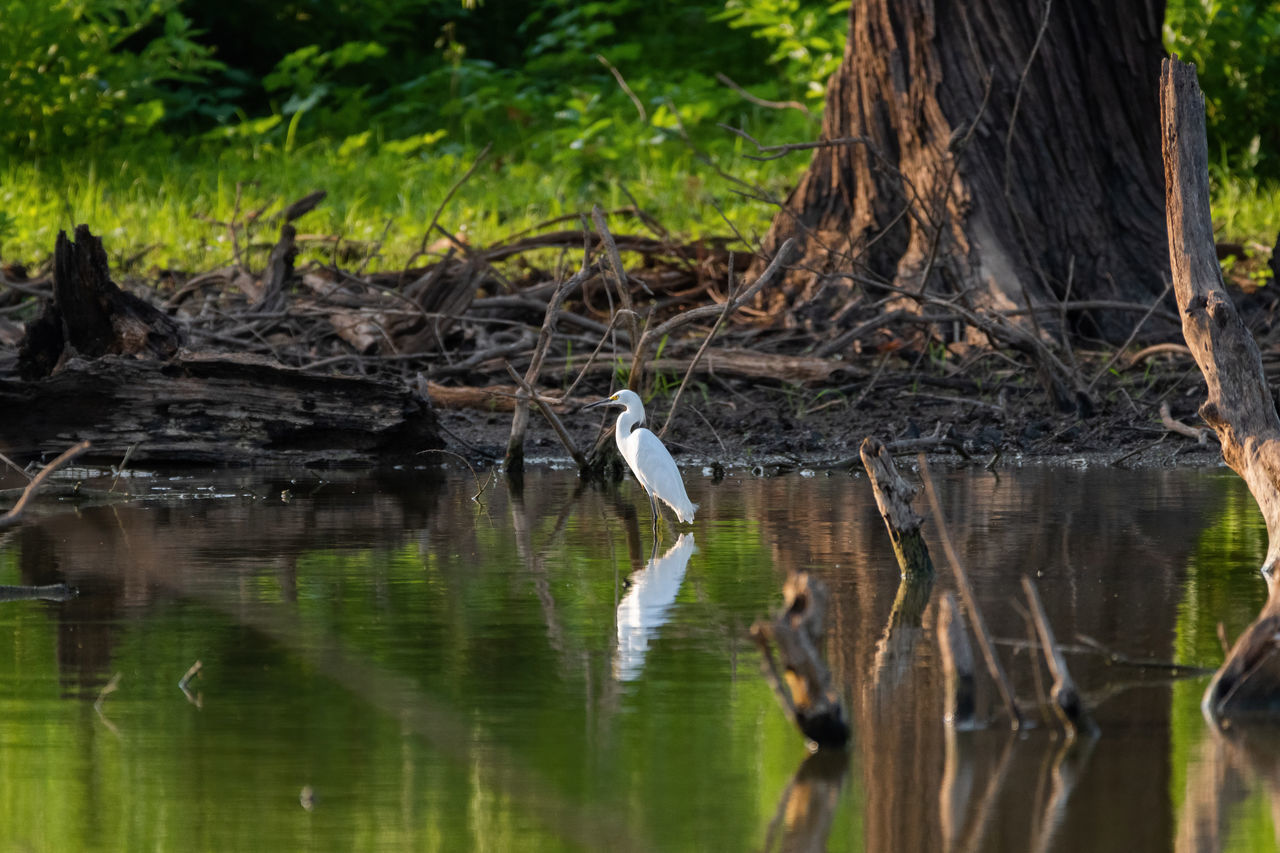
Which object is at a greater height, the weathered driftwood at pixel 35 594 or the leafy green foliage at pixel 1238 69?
the leafy green foliage at pixel 1238 69

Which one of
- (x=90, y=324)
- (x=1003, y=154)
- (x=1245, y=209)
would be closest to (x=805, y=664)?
(x=90, y=324)

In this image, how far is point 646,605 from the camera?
5367 millimetres

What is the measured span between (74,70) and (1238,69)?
1164 centimetres

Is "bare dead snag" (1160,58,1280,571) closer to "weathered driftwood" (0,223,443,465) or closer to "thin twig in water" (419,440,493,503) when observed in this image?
"thin twig in water" (419,440,493,503)

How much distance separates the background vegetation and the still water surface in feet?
25.7

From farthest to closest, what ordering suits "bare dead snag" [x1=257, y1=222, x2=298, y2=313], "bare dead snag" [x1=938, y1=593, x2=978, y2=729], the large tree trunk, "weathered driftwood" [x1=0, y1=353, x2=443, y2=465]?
the large tree trunk → "bare dead snag" [x1=257, y1=222, x2=298, y2=313] → "weathered driftwood" [x1=0, y1=353, x2=443, y2=465] → "bare dead snag" [x1=938, y1=593, x2=978, y2=729]

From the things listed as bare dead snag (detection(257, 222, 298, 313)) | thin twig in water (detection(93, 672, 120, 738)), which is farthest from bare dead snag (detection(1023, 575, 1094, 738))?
bare dead snag (detection(257, 222, 298, 313))

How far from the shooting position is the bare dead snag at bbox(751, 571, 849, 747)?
3.46 meters

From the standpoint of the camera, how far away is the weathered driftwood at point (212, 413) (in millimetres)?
8680

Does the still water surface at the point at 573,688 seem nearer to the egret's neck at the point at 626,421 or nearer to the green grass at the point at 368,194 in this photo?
the egret's neck at the point at 626,421

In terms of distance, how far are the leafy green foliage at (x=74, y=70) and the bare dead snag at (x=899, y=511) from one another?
13953 mm

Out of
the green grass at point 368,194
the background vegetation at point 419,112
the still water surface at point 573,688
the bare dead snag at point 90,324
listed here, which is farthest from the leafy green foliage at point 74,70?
the still water surface at point 573,688

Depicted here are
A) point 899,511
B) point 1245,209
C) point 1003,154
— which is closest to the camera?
point 899,511

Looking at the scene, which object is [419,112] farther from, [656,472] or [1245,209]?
[656,472]
